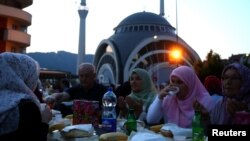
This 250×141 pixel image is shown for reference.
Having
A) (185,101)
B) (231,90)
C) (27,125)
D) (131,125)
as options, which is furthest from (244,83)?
(27,125)

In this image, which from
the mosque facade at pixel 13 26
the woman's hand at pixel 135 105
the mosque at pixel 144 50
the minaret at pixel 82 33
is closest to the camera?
the woman's hand at pixel 135 105

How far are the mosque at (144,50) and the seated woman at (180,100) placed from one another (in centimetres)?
4359

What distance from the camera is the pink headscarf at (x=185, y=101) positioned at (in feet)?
11.1

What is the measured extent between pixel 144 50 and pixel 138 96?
4613 centimetres

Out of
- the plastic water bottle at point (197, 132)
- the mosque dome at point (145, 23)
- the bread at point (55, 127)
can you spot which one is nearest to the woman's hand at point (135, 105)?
the bread at point (55, 127)

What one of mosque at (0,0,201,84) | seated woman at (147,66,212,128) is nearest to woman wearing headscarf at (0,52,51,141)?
seated woman at (147,66,212,128)

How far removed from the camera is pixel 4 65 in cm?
215

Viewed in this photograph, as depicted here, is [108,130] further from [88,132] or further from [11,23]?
[11,23]

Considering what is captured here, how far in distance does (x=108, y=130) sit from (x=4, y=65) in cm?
103

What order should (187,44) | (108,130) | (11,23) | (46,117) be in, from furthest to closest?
(187,44)
(11,23)
(108,130)
(46,117)

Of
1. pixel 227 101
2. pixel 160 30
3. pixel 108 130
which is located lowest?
pixel 108 130

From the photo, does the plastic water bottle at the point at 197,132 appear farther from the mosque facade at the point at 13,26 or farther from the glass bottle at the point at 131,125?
the mosque facade at the point at 13,26

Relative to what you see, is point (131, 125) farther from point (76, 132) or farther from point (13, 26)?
point (13, 26)

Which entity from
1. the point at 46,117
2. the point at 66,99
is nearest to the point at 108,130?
the point at 46,117
